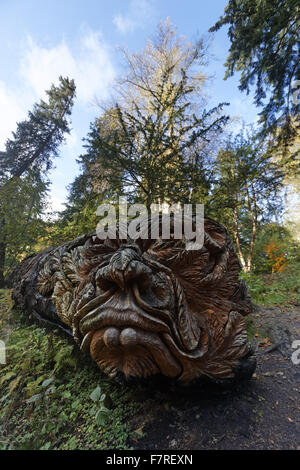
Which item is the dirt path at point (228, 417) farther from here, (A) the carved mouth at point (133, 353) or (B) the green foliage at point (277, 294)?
(B) the green foliage at point (277, 294)

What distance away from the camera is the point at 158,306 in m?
1.43

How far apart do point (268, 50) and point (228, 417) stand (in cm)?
828

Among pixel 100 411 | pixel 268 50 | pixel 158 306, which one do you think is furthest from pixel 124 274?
pixel 268 50

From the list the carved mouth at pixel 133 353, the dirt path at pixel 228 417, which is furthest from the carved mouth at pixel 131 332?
the dirt path at pixel 228 417

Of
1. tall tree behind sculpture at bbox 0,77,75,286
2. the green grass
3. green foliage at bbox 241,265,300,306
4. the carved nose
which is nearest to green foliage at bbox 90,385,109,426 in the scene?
the green grass

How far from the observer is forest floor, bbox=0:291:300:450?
1.30 metres

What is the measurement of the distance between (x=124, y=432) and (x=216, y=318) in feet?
3.20

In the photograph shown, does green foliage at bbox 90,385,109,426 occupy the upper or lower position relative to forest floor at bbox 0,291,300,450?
upper

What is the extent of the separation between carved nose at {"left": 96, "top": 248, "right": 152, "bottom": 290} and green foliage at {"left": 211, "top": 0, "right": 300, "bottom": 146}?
697 cm

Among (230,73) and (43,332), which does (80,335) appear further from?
(230,73)

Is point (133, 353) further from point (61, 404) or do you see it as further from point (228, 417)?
point (61, 404)

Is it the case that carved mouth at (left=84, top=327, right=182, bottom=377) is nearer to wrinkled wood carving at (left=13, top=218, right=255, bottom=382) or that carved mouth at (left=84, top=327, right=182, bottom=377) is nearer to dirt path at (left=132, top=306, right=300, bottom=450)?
wrinkled wood carving at (left=13, top=218, right=255, bottom=382)

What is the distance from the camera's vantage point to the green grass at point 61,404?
1374mm

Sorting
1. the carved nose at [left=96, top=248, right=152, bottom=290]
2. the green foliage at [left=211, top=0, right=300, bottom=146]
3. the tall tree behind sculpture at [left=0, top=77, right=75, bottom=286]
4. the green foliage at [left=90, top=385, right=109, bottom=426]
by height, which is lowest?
the green foliage at [left=90, top=385, right=109, bottom=426]
